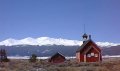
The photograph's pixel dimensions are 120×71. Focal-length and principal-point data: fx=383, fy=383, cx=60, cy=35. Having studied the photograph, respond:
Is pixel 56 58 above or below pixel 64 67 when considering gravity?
above

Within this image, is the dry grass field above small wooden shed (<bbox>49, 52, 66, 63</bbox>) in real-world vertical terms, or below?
below

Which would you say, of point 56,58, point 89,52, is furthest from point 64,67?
point 56,58

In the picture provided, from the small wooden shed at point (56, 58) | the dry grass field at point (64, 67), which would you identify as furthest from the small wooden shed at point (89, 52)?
the dry grass field at point (64, 67)

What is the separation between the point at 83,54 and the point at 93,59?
2533 millimetres

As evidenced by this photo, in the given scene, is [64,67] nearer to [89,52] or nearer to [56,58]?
[89,52]

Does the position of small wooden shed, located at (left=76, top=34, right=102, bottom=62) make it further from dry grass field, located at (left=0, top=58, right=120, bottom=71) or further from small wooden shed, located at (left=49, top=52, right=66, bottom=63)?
dry grass field, located at (left=0, top=58, right=120, bottom=71)

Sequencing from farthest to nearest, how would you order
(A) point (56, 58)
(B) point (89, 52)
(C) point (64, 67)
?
(A) point (56, 58), (B) point (89, 52), (C) point (64, 67)

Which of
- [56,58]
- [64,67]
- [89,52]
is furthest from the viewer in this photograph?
[56,58]

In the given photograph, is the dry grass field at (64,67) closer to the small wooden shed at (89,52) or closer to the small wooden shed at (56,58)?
the small wooden shed at (89,52)

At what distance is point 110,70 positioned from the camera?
51.4 meters

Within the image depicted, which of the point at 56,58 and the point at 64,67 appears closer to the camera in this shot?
the point at 64,67

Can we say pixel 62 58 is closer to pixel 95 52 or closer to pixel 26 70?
pixel 95 52

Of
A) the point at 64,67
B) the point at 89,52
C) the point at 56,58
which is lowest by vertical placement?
the point at 64,67

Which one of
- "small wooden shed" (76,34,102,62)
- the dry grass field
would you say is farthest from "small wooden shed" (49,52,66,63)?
the dry grass field
